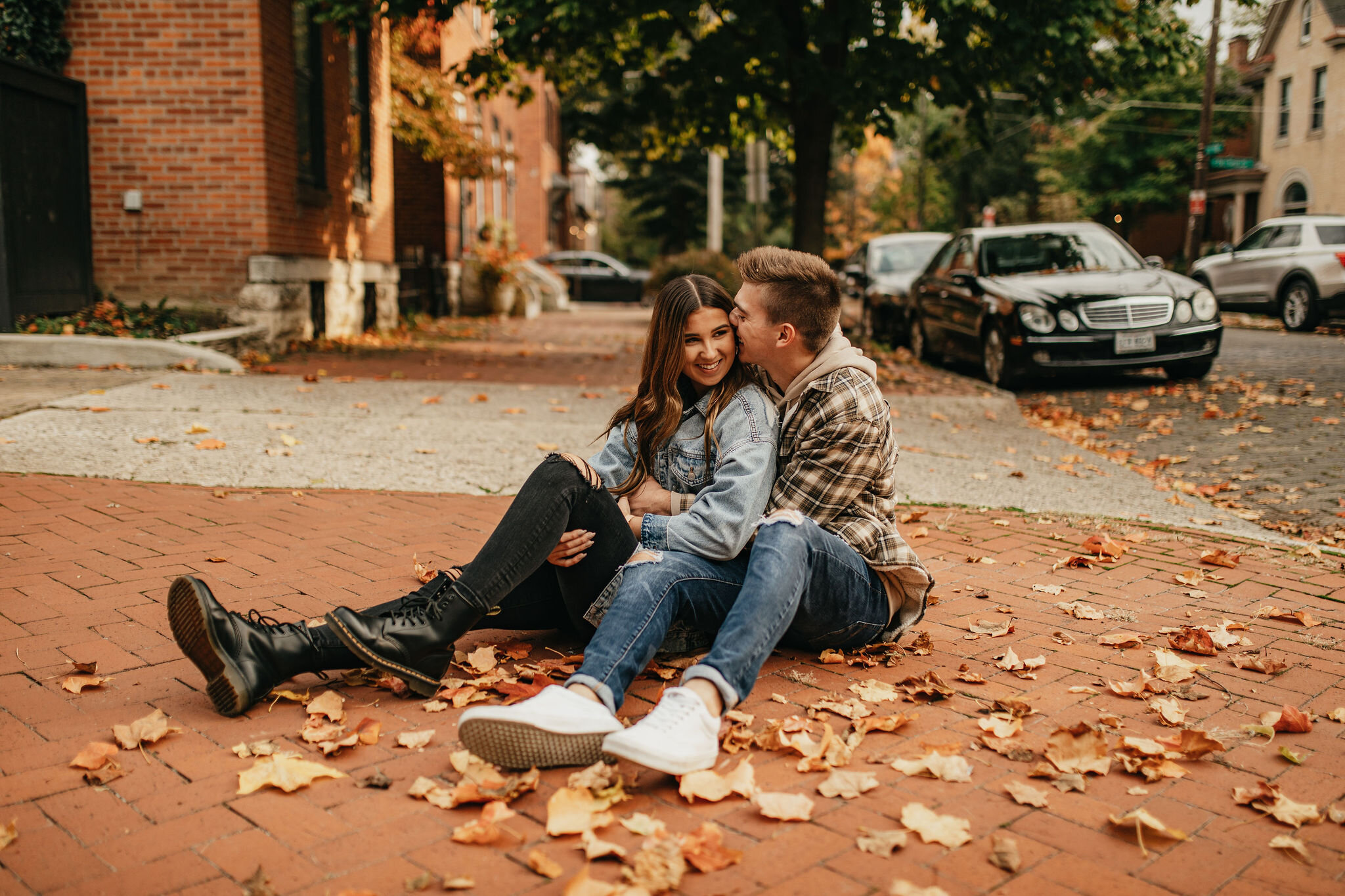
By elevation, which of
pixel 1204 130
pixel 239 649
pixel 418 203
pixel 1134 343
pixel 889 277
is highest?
pixel 1204 130

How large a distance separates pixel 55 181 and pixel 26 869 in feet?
29.1

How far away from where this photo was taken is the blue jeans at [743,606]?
99.7 inches

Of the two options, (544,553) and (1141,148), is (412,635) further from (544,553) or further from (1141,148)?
(1141,148)

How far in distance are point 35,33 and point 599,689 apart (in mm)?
9469

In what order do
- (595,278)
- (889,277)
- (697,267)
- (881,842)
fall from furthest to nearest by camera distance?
(595,278), (697,267), (889,277), (881,842)

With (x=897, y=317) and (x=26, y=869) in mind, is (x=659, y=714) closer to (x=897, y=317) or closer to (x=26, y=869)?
(x=26, y=869)

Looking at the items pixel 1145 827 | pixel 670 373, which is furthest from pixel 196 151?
pixel 1145 827

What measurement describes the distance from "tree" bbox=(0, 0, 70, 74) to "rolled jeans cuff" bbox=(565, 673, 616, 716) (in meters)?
8.96

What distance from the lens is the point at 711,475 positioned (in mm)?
3113

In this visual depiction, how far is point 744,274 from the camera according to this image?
3.03 m

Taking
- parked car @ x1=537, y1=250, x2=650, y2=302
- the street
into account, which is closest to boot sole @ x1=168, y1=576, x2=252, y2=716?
the street

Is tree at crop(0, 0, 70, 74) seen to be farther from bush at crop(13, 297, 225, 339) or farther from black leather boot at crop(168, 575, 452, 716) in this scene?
black leather boot at crop(168, 575, 452, 716)

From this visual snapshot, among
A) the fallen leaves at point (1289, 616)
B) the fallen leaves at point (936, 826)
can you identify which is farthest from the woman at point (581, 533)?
the fallen leaves at point (1289, 616)

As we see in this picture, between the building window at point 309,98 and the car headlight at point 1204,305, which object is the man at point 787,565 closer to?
the car headlight at point 1204,305
